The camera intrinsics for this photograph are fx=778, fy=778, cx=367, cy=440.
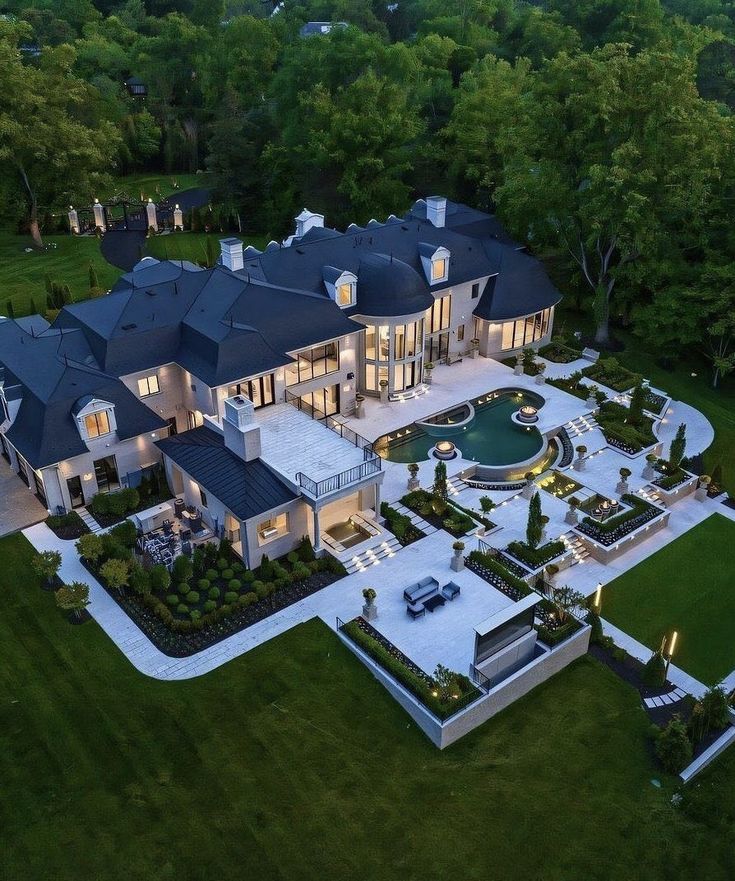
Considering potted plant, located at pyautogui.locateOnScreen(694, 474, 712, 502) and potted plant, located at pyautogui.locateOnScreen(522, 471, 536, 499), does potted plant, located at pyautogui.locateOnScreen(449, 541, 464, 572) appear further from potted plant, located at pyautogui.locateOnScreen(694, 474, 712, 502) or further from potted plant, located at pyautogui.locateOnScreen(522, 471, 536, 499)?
potted plant, located at pyautogui.locateOnScreen(694, 474, 712, 502)

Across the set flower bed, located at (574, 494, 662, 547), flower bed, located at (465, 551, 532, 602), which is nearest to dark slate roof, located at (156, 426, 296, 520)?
flower bed, located at (465, 551, 532, 602)

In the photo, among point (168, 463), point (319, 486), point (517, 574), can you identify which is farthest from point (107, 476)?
point (517, 574)

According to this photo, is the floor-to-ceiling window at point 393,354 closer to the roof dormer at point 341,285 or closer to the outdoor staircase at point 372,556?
the roof dormer at point 341,285

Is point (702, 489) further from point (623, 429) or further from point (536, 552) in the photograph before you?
point (536, 552)

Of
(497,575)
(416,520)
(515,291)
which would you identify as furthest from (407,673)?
(515,291)

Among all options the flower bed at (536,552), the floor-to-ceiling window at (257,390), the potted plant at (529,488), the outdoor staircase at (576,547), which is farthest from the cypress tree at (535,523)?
the floor-to-ceiling window at (257,390)
